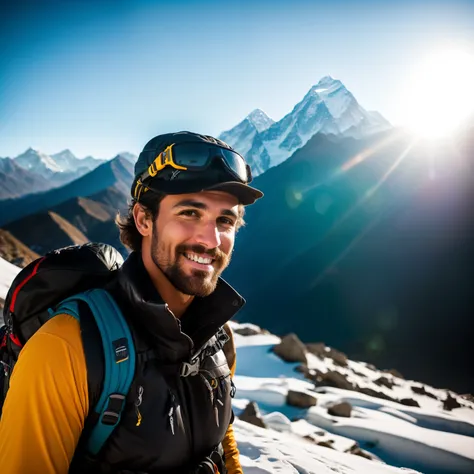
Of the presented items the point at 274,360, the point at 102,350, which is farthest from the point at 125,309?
the point at 274,360

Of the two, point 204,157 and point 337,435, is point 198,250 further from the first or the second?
point 337,435

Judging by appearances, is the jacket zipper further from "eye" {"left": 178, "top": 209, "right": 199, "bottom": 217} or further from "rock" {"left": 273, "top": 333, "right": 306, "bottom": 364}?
"rock" {"left": 273, "top": 333, "right": 306, "bottom": 364}

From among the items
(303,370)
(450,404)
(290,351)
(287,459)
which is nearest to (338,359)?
(290,351)

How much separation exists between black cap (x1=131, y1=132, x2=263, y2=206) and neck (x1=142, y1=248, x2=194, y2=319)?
0.40m

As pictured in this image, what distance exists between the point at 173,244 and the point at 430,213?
219 feet

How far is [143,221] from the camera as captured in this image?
1.86 metres

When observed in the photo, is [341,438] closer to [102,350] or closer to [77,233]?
[102,350]

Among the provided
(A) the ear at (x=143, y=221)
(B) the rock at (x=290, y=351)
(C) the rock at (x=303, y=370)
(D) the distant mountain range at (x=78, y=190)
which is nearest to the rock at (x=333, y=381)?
(C) the rock at (x=303, y=370)

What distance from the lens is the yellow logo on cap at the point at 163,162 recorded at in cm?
177

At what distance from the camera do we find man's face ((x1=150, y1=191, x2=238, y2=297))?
5.57ft

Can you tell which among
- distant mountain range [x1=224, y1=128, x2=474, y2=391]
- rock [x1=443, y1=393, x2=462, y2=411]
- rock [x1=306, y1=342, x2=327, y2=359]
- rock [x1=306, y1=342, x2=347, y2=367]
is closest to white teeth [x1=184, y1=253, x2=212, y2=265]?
rock [x1=443, y1=393, x2=462, y2=411]

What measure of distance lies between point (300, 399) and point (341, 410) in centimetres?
120

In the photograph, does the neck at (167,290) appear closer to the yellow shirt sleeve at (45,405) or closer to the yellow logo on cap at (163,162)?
the yellow logo on cap at (163,162)

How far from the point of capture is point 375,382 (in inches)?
703
